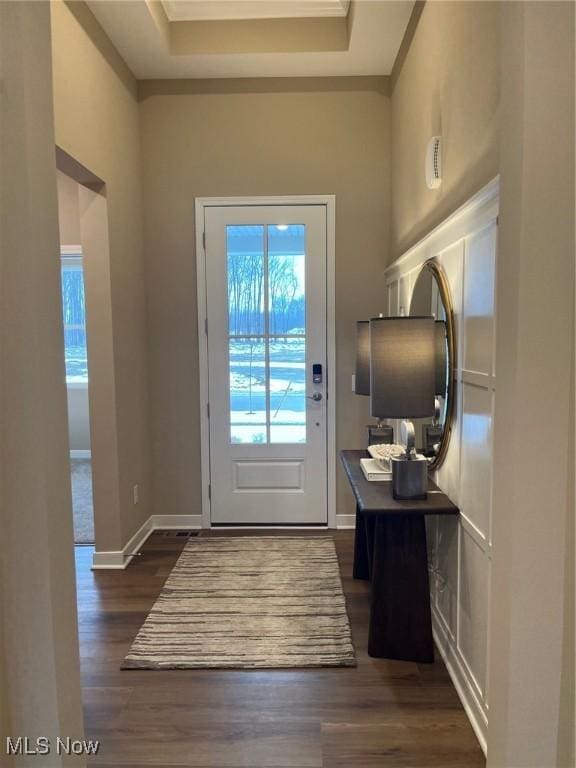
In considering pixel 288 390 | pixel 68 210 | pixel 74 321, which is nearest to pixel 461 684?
pixel 288 390

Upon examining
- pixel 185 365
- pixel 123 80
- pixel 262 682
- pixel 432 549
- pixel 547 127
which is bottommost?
pixel 262 682

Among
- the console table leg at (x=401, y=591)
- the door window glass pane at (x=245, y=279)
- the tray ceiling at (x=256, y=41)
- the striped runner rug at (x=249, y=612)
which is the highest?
the tray ceiling at (x=256, y=41)

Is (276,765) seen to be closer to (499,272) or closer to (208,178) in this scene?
(499,272)

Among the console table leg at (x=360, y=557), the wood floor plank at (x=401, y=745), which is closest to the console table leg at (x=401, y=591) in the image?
the wood floor plank at (x=401, y=745)

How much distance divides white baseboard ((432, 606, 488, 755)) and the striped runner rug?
0.40 metres

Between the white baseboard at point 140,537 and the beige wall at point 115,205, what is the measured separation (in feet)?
0.19

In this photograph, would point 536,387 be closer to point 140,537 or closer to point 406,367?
point 406,367

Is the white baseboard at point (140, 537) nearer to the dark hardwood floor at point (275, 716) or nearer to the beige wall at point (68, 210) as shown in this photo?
the dark hardwood floor at point (275, 716)

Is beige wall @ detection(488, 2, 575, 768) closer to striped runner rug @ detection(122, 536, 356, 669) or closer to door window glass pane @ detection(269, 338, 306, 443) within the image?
striped runner rug @ detection(122, 536, 356, 669)

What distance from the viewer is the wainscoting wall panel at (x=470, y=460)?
1.65 meters

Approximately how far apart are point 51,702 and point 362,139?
3.47 m

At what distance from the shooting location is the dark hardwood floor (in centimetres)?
167

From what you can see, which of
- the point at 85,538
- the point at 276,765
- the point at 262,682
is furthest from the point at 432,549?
the point at 85,538

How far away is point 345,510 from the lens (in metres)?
3.68
